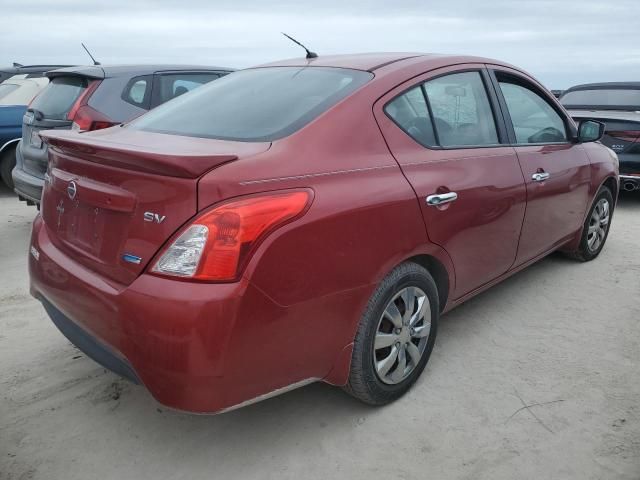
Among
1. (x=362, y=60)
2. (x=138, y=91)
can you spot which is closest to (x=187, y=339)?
(x=362, y=60)

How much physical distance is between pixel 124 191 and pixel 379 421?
1.47 metres

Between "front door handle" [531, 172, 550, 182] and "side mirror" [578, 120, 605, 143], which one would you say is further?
"side mirror" [578, 120, 605, 143]

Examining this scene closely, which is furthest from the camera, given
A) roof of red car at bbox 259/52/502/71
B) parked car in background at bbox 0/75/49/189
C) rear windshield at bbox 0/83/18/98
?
rear windshield at bbox 0/83/18/98

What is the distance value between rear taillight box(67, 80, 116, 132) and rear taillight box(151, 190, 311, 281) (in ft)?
11.6

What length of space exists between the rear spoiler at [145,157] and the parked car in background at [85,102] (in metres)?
2.96

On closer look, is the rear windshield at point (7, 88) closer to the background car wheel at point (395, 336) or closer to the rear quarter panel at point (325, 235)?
the rear quarter panel at point (325, 235)

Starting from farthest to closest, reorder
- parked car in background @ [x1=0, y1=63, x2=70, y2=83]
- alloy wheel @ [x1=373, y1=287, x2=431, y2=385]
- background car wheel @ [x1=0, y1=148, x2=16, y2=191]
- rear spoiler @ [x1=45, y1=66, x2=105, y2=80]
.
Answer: parked car in background @ [x1=0, y1=63, x2=70, y2=83] < background car wheel @ [x1=0, y1=148, x2=16, y2=191] < rear spoiler @ [x1=45, y1=66, x2=105, y2=80] < alloy wheel @ [x1=373, y1=287, x2=431, y2=385]

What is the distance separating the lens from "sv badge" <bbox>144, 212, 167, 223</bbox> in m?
1.93

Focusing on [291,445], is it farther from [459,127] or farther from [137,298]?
[459,127]

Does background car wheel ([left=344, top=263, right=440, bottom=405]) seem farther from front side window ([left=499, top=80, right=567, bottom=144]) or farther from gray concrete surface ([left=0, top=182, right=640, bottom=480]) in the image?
front side window ([left=499, top=80, right=567, bottom=144])

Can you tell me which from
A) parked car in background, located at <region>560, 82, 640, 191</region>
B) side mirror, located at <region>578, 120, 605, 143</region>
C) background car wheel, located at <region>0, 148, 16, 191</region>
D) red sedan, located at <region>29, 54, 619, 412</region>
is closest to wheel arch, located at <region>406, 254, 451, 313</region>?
red sedan, located at <region>29, 54, 619, 412</region>

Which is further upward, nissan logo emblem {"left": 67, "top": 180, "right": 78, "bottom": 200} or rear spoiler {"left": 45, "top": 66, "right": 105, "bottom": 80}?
rear spoiler {"left": 45, "top": 66, "right": 105, "bottom": 80}

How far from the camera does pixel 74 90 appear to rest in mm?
5277

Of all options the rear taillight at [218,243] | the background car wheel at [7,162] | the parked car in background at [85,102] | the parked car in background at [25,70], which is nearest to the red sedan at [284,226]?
the rear taillight at [218,243]
